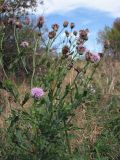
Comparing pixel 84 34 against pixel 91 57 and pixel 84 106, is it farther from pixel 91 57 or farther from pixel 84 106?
pixel 84 106

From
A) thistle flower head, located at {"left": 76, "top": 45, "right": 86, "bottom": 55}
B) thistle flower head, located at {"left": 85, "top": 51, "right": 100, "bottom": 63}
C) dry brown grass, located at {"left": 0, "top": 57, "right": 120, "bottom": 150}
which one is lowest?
dry brown grass, located at {"left": 0, "top": 57, "right": 120, "bottom": 150}

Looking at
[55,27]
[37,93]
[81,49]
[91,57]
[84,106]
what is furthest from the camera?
[84,106]

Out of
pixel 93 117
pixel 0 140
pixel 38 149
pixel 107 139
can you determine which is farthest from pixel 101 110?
pixel 38 149

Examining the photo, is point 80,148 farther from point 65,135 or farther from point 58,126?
point 58,126

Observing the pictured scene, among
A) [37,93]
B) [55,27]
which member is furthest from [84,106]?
[37,93]

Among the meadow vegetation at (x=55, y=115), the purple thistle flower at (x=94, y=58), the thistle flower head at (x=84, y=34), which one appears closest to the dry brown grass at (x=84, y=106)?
the meadow vegetation at (x=55, y=115)

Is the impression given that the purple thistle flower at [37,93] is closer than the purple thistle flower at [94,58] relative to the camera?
Yes

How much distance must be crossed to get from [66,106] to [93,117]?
5.53 feet

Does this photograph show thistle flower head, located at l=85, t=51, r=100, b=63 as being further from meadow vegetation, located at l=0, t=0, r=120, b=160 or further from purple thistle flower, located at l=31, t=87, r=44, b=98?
purple thistle flower, located at l=31, t=87, r=44, b=98

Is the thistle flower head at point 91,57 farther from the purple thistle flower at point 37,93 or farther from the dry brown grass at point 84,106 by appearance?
the dry brown grass at point 84,106

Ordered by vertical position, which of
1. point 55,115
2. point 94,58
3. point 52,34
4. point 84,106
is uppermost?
point 52,34

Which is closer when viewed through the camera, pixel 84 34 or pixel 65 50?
pixel 65 50

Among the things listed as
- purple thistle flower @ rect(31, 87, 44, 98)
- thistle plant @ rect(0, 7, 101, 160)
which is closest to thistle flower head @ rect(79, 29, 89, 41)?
thistle plant @ rect(0, 7, 101, 160)

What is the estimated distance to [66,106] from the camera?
148 inches
